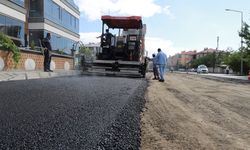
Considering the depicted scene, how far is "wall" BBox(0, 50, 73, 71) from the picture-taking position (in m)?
16.2

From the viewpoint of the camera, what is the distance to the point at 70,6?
142 ft

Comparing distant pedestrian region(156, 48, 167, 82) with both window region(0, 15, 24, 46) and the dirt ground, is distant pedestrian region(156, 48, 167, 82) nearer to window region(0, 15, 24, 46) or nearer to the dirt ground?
the dirt ground

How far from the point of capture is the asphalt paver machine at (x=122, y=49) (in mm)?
18500

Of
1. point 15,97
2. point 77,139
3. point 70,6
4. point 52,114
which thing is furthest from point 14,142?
point 70,6

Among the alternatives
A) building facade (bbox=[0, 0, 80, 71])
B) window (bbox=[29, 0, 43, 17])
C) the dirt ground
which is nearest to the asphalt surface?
the dirt ground

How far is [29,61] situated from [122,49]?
469 cm

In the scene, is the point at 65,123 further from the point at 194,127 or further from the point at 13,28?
the point at 13,28

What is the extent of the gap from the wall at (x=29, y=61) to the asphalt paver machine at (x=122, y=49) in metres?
3.31

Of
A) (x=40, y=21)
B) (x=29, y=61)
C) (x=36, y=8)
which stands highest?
(x=36, y=8)

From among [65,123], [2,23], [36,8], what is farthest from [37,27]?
[65,123]

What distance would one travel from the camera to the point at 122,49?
19188 millimetres

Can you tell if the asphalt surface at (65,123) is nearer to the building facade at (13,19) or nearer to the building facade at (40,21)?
the building facade at (13,19)

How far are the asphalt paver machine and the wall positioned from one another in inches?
130

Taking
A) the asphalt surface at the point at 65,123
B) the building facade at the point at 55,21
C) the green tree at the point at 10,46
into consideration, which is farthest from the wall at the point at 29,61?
the asphalt surface at the point at 65,123
